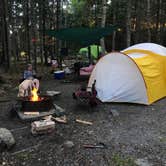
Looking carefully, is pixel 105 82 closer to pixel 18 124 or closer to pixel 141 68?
pixel 141 68

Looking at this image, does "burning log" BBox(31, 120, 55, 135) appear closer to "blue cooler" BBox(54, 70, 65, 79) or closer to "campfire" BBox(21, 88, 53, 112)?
"campfire" BBox(21, 88, 53, 112)

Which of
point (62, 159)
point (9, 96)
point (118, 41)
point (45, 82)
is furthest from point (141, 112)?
point (118, 41)

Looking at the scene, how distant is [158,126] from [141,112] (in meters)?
1.04

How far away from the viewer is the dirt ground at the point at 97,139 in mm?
4273

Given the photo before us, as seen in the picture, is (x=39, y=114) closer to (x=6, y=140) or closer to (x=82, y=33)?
(x=6, y=140)

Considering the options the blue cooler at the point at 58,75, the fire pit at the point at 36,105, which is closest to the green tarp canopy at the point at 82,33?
the blue cooler at the point at 58,75

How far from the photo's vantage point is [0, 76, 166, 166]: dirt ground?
427 cm

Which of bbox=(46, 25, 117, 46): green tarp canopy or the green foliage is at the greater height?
bbox=(46, 25, 117, 46): green tarp canopy

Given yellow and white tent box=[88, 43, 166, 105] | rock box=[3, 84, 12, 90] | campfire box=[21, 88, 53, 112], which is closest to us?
campfire box=[21, 88, 53, 112]

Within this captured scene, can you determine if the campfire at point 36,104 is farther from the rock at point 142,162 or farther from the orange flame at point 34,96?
the rock at point 142,162

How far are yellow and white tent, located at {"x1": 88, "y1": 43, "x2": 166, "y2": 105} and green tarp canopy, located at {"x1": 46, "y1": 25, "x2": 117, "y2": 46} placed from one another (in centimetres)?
244

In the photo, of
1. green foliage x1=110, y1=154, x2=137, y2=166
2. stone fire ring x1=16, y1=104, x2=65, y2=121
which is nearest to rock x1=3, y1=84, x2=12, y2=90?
stone fire ring x1=16, y1=104, x2=65, y2=121

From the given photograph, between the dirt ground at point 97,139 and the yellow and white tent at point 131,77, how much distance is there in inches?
16.2

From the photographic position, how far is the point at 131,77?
7684 mm
